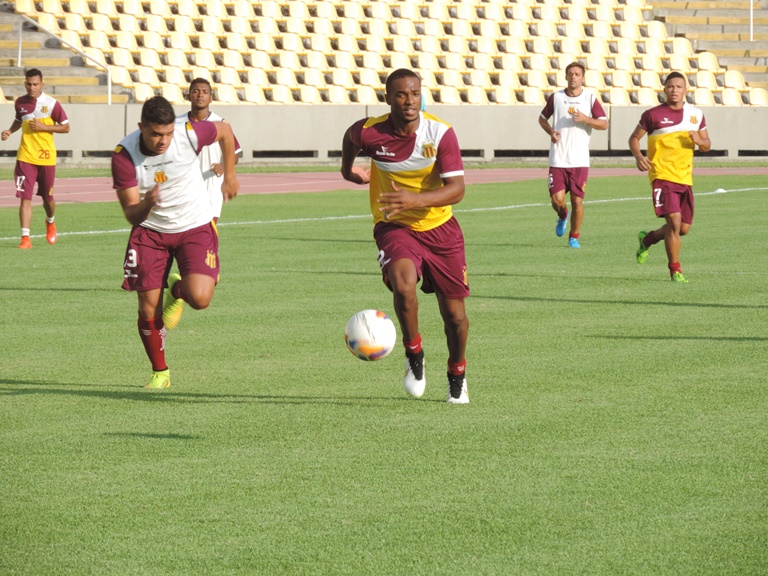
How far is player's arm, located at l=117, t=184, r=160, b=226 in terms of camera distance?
7869mm

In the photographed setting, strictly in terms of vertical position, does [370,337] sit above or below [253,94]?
below

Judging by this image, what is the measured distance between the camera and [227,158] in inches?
357

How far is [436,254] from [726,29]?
141 ft

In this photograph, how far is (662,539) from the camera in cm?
501

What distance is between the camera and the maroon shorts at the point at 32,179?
57.3 ft

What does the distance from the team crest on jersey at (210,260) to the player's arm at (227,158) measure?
1.42ft

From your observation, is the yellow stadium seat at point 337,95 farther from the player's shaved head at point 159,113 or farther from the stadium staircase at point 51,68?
the player's shaved head at point 159,113

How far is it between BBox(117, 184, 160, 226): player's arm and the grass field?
1084 millimetres

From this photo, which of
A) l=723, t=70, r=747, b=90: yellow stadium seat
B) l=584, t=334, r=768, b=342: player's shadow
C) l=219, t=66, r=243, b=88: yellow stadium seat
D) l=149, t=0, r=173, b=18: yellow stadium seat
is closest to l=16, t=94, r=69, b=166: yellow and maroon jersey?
l=584, t=334, r=768, b=342: player's shadow

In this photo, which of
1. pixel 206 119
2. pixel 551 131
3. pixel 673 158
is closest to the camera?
pixel 206 119

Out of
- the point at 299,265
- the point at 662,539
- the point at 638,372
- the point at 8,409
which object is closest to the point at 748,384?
the point at 638,372

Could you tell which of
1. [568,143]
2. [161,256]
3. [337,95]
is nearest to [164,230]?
[161,256]

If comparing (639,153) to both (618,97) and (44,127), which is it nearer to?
(44,127)

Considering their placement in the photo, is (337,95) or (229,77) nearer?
(229,77)
